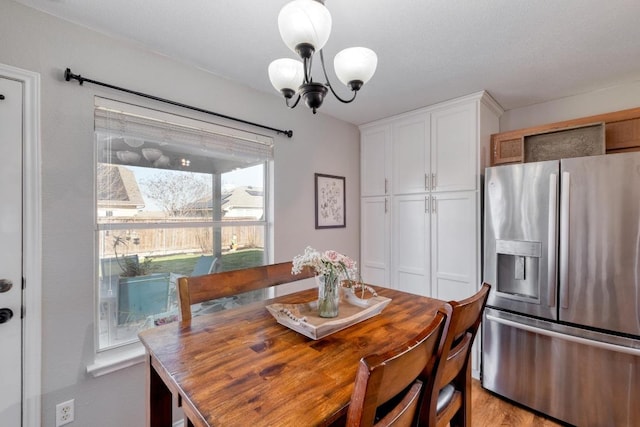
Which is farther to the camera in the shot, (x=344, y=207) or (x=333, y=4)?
(x=344, y=207)

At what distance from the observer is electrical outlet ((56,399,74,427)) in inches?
57.5

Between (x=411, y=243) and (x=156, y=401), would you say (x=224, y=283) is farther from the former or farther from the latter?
(x=411, y=243)

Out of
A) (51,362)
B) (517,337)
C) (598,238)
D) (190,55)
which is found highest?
(190,55)

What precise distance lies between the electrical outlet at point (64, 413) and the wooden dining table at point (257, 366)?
76 cm

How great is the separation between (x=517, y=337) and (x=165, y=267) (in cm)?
255

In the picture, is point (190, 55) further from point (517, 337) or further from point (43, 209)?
point (517, 337)

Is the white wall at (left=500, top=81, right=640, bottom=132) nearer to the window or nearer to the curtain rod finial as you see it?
the window

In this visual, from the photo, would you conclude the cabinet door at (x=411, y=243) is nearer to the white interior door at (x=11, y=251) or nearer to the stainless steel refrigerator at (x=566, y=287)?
the stainless steel refrigerator at (x=566, y=287)

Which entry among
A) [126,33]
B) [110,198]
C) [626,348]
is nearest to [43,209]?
[110,198]

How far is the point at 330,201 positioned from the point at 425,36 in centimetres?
168

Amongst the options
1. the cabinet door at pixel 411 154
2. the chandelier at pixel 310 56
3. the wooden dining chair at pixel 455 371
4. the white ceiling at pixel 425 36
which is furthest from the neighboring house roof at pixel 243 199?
the wooden dining chair at pixel 455 371

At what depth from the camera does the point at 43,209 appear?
4.72 ft

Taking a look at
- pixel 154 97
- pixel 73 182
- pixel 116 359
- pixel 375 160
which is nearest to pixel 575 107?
pixel 375 160

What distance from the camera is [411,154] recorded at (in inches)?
113
